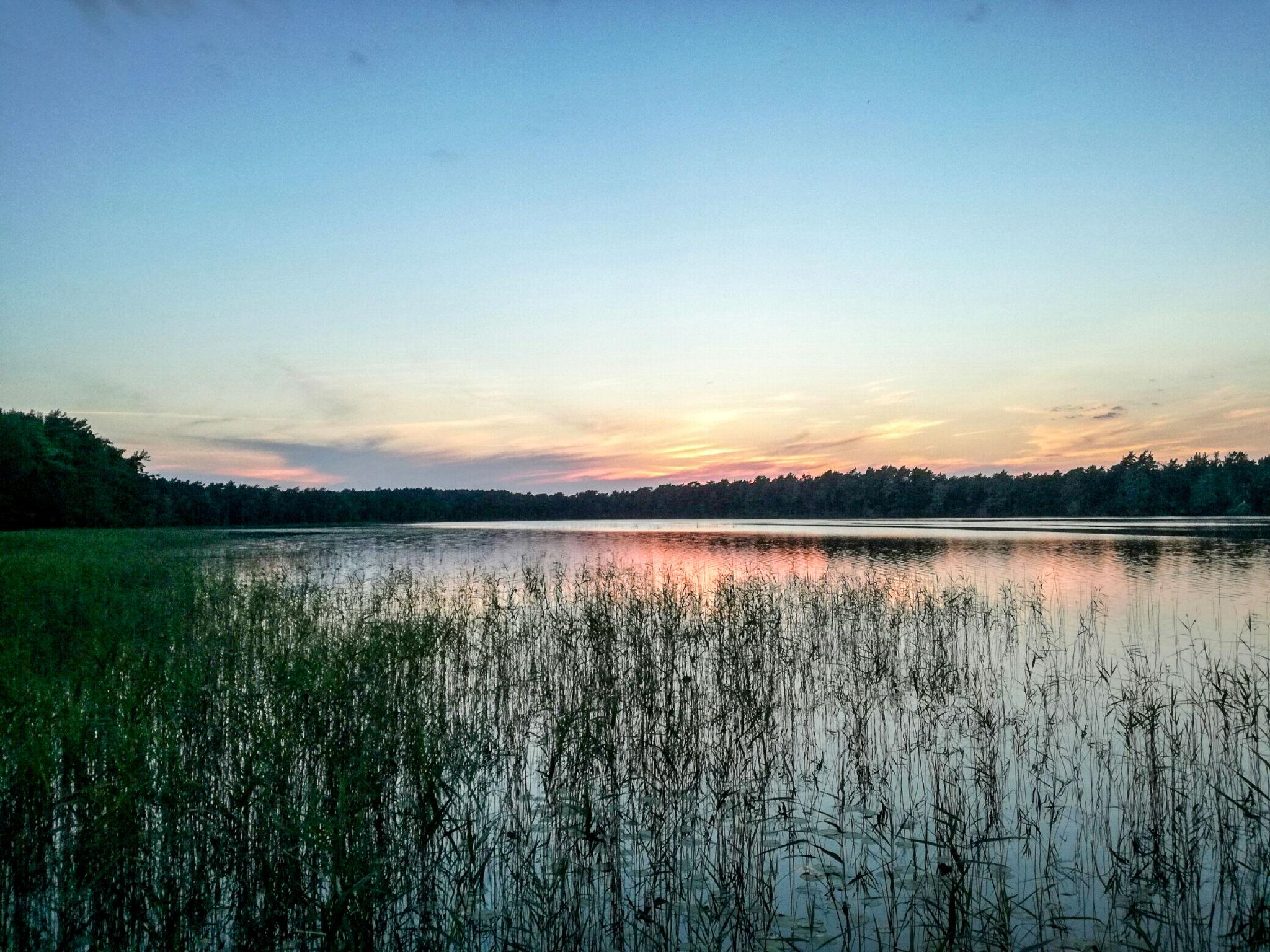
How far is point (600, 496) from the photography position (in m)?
182

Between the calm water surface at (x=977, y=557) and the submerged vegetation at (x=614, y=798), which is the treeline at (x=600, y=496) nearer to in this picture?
the calm water surface at (x=977, y=557)

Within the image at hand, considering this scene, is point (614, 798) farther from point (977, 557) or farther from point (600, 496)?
point (600, 496)

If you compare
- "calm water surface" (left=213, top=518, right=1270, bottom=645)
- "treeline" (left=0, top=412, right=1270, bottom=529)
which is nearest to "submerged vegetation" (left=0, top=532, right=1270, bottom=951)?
"calm water surface" (left=213, top=518, right=1270, bottom=645)

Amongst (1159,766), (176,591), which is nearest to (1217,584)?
(1159,766)

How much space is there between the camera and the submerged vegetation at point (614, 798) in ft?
14.8

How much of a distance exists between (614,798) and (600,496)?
175598 mm

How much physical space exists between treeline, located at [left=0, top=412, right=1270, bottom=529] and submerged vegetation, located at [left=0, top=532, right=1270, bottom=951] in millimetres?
57606

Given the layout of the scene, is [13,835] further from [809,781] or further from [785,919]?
[809,781]

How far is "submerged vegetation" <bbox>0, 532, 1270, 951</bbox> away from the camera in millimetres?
4520

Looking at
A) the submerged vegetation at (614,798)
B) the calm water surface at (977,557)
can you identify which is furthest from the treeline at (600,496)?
the submerged vegetation at (614,798)

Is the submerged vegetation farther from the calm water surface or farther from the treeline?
the treeline

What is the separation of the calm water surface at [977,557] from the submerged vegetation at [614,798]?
7.83 meters

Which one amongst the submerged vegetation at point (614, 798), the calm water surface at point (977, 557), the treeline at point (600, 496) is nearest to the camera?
the submerged vegetation at point (614, 798)

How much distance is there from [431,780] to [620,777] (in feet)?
8.52
